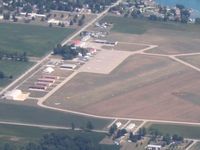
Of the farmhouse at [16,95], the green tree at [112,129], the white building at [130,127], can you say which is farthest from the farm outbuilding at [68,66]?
the green tree at [112,129]

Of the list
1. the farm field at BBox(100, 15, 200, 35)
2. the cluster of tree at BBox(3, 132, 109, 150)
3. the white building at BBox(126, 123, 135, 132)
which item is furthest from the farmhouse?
the farm field at BBox(100, 15, 200, 35)

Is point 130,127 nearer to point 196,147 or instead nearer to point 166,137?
point 166,137

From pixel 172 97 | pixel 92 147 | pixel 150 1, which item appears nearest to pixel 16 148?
pixel 92 147

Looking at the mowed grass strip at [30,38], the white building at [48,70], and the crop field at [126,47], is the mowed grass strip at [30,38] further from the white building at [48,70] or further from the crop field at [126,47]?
the white building at [48,70]

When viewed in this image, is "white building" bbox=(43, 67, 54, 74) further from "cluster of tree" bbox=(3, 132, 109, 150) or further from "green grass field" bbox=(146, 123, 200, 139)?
"cluster of tree" bbox=(3, 132, 109, 150)

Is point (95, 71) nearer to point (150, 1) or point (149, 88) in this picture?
point (149, 88)

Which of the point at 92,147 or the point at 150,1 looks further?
the point at 150,1
